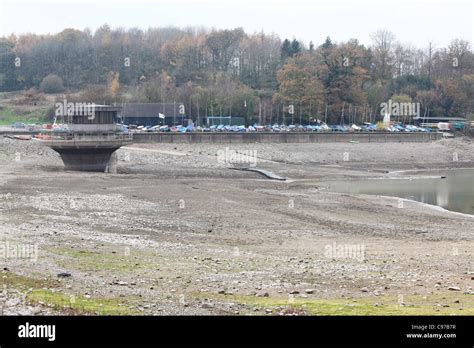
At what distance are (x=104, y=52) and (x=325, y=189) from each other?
9866 cm

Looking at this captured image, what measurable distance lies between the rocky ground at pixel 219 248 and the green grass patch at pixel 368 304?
1.6 inches

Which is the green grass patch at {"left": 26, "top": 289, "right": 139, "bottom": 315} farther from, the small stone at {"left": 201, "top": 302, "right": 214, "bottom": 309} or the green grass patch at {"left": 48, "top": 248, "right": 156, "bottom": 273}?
the green grass patch at {"left": 48, "top": 248, "right": 156, "bottom": 273}

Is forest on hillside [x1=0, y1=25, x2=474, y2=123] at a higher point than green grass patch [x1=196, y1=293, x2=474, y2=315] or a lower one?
higher

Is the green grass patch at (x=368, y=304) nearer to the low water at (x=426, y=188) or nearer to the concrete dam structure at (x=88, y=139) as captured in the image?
the low water at (x=426, y=188)

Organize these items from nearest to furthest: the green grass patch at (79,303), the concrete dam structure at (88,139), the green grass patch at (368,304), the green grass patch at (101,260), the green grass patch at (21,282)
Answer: the green grass patch at (79,303), the green grass patch at (368,304), the green grass patch at (21,282), the green grass patch at (101,260), the concrete dam structure at (88,139)

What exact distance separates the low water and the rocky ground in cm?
246

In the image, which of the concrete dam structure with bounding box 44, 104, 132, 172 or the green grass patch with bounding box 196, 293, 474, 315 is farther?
the concrete dam structure with bounding box 44, 104, 132, 172

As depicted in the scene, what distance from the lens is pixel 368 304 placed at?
14.4 metres

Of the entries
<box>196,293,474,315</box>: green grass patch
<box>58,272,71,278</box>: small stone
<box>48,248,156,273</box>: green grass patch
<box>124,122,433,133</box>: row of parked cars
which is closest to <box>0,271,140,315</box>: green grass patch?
<box>58,272,71,278</box>: small stone

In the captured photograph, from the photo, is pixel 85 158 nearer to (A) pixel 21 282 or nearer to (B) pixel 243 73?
(A) pixel 21 282

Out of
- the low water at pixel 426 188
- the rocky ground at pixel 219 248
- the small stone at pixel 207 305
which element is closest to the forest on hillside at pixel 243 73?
the low water at pixel 426 188

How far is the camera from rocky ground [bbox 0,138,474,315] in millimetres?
14320

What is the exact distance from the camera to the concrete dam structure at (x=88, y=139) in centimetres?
A: 4962

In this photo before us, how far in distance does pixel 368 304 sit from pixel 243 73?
11312 centimetres
